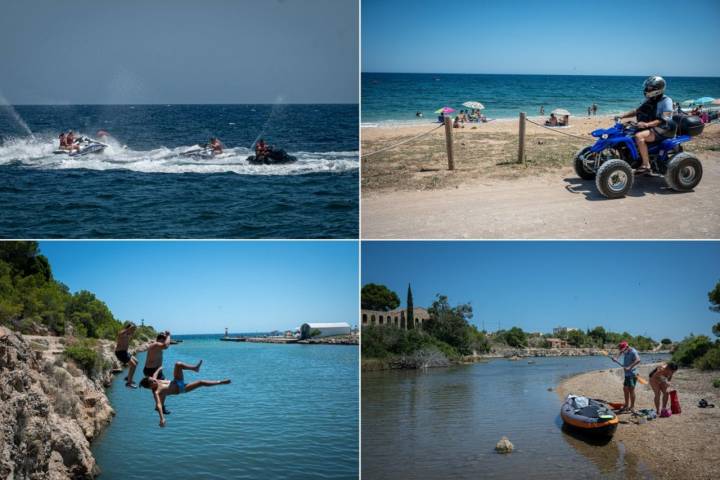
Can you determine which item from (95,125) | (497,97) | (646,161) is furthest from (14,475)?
(95,125)

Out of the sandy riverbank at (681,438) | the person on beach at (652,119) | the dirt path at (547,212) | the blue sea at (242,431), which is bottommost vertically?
the blue sea at (242,431)

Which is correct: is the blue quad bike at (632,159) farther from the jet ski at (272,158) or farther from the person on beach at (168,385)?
the jet ski at (272,158)

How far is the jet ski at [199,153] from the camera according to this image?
20.5m

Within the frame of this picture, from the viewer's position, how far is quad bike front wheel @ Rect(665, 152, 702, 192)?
26.9ft

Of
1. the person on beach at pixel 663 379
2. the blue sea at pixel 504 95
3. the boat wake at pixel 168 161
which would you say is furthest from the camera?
the blue sea at pixel 504 95

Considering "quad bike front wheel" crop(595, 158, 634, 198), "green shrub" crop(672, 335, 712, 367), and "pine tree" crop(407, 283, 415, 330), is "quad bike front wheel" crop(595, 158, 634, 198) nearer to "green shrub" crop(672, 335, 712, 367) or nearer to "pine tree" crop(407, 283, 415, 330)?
"pine tree" crop(407, 283, 415, 330)

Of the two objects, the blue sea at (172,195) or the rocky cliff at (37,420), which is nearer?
the rocky cliff at (37,420)

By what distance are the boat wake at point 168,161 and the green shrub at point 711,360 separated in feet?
38.4

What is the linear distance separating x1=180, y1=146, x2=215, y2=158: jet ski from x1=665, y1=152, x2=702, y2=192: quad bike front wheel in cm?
1483

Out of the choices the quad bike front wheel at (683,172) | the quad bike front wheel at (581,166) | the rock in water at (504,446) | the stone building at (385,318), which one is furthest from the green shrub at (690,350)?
the stone building at (385,318)

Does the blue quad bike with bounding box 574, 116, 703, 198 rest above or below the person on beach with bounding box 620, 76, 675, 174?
below

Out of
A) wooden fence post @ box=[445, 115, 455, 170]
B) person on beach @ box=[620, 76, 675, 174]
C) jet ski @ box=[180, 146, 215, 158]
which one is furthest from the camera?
jet ski @ box=[180, 146, 215, 158]

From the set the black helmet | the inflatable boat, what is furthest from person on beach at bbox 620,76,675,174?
the inflatable boat

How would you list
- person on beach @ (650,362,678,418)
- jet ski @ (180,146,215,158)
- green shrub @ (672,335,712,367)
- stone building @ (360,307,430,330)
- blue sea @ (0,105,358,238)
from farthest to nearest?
jet ski @ (180,146,215,158)
blue sea @ (0,105,358,238)
green shrub @ (672,335,712,367)
stone building @ (360,307,430,330)
person on beach @ (650,362,678,418)
